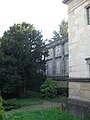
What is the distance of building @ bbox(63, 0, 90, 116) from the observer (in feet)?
44.1

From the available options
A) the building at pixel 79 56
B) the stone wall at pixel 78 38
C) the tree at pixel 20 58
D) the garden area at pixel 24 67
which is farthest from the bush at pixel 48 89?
the stone wall at pixel 78 38

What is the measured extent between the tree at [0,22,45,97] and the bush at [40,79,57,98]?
55.5 inches

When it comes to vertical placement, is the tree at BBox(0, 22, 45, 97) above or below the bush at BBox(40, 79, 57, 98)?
above

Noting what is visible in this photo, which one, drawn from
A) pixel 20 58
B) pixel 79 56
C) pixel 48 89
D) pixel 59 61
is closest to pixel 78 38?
pixel 79 56

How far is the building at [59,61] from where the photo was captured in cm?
2638

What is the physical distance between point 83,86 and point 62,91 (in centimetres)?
1216

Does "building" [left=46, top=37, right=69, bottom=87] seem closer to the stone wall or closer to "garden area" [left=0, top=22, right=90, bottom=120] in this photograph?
"garden area" [left=0, top=22, right=90, bottom=120]

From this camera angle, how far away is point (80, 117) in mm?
13352

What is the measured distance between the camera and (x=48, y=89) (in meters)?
A: 24.2

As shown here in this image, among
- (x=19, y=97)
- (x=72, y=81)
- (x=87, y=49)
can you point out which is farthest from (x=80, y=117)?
(x=19, y=97)

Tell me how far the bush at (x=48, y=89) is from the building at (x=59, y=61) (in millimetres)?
1448

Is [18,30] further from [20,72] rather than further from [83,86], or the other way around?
[83,86]

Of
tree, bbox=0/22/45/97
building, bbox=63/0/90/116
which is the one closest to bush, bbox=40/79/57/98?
tree, bbox=0/22/45/97

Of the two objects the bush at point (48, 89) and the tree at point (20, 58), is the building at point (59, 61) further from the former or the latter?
the tree at point (20, 58)
